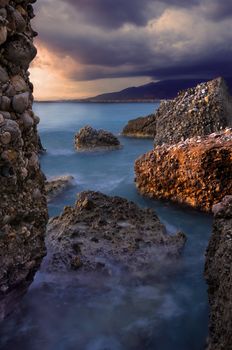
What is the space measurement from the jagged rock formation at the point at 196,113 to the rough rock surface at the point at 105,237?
4858 millimetres

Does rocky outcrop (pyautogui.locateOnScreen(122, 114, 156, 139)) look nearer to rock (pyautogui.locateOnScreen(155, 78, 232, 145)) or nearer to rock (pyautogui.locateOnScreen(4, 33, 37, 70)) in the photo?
rock (pyautogui.locateOnScreen(155, 78, 232, 145))

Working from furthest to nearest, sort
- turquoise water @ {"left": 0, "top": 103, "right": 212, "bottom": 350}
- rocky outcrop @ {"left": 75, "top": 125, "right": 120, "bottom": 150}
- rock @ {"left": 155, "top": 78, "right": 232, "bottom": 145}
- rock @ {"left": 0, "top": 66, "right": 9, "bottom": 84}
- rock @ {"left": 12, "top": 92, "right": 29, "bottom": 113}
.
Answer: rocky outcrop @ {"left": 75, "top": 125, "right": 120, "bottom": 150} → rock @ {"left": 155, "top": 78, "right": 232, "bottom": 145} → turquoise water @ {"left": 0, "top": 103, "right": 212, "bottom": 350} → rock @ {"left": 12, "top": 92, "right": 29, "bottom": 113} → rock @ {"left": 0, "top": 66, "right": 9, "bottom": 84}

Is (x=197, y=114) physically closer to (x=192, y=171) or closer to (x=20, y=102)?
(x=192, y=171)

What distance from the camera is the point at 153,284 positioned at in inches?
216

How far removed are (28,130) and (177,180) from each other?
16.3 feet

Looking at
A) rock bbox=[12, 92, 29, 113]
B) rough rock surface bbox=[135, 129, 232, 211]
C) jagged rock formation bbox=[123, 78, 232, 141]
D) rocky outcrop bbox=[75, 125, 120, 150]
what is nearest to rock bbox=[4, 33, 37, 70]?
rock bbox=[12, 92, 29, 113]

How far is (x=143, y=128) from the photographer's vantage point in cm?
2280

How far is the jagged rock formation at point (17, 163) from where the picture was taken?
3.67m

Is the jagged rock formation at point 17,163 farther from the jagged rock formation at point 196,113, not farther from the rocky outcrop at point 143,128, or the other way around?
the rocky outcrop at point 143,128

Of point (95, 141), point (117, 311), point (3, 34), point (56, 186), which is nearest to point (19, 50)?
point (3, 34)

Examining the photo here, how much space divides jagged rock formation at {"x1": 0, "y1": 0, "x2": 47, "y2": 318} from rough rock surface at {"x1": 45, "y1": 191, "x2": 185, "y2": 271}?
1.35 m

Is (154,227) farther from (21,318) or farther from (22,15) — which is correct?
(22,15)

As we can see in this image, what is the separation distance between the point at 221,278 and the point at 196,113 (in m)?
8.04

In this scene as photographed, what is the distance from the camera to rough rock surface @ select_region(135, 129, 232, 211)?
309 inches
